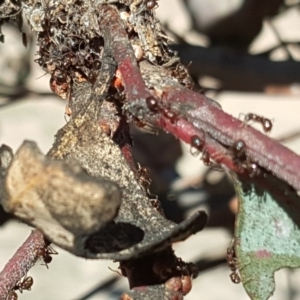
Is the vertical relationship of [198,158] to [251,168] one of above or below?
below

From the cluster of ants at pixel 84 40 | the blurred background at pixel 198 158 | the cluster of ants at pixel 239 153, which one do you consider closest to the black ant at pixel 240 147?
the cluster of ants at pixel 239 153

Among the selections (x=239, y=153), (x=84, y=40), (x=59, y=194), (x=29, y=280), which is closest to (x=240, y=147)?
(x=239, y=153)

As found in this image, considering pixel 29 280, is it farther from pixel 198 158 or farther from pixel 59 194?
pixel 198 158

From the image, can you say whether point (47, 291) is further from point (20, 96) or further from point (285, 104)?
point (285, 104)

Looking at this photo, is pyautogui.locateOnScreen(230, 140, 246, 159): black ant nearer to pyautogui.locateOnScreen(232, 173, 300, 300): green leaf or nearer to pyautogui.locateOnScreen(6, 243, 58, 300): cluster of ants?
pyautogui.locateOnScreen(232, 173, 300, 300): green leaf

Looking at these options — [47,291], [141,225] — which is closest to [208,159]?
[141,225]

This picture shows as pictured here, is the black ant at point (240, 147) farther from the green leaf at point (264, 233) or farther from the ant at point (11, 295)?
the ant at point (11, 295)

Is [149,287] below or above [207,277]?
above
